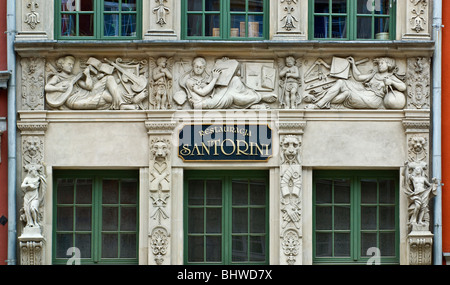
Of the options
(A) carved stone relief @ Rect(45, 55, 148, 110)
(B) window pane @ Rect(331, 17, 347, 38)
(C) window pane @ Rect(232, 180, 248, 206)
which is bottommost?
(C) window pane @ Rect(232, 180, 248, 206)

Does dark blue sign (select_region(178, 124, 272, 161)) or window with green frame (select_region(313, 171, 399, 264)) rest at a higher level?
dark blue sign (select_region(178, 124, 272, 161))

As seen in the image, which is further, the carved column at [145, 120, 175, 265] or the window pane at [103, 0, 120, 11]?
the window pane at [103, 0, 120, 11]

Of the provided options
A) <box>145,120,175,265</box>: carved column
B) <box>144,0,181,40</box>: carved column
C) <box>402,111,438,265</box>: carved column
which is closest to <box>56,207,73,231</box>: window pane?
<box>145,120,175,265</box>: carved column

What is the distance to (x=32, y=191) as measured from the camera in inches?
939

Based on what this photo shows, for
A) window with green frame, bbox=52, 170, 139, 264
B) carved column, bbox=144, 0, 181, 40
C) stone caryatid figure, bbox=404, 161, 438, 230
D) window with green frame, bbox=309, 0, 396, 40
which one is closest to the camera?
stone caryatid figure, bbox=404, 161, 438, 230

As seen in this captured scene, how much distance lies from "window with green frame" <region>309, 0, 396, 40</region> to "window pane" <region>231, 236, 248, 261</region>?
3.65 m

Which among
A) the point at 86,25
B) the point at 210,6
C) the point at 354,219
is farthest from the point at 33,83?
the point at 354,219

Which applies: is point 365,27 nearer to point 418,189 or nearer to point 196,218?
point 418,189

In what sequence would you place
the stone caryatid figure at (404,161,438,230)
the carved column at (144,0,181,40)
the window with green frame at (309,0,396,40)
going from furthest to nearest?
the window with green frame at (309,0,396,40) → the carved column at (144,0,181,40) → the stone caryatid figure at (404,161,438,230)

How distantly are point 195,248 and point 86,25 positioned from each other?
426 cm

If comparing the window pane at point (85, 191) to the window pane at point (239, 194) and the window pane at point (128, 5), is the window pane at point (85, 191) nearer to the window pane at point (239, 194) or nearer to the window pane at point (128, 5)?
the window pane at point (239, 194)

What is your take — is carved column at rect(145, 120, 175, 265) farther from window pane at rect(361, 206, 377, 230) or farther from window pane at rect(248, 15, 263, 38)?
window pane at rect(361, 206, 377, 230)

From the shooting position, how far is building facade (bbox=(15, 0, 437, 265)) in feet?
78.6

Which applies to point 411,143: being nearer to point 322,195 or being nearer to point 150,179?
point 322,195
